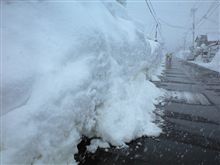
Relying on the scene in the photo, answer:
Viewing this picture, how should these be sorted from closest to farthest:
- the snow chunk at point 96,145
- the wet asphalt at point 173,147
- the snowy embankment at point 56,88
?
the snowy embankment at point 56,88, the wet asphalt at point 173,147, the snow chunk at point 96,145

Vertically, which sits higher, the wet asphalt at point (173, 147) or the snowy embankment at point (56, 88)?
the snowy embankment at point (56, 88)

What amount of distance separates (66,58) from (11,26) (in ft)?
2.45

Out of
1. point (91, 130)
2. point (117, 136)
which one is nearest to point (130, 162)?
point (117, 136)

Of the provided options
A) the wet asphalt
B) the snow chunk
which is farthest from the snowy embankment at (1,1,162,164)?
the wet asphalt

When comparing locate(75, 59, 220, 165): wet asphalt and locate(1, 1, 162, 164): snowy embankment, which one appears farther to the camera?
locate(75, 59, 220, 165): wet asphalt

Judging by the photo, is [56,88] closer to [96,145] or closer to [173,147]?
[96,145]

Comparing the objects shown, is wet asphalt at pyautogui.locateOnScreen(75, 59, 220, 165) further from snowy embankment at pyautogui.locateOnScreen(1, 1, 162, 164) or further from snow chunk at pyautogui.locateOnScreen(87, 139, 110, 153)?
snowy embankment at pyautogui.locateOnScreen(1, 1, 162, 164)

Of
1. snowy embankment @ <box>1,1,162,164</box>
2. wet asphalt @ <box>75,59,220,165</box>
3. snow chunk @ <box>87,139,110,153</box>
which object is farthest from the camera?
snow chunk @ <box>87,139,110,153</box>

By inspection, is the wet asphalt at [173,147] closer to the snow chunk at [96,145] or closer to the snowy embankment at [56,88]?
the snow chunk at [96,145]

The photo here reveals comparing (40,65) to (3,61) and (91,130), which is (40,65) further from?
(91,130)

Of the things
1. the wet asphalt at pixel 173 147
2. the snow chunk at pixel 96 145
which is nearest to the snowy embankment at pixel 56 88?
the snow chunk at pixel 96 145

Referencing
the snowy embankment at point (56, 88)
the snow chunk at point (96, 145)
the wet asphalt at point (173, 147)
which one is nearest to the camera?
the snowy embankment at point (56, 88)

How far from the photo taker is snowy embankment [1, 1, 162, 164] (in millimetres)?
1974

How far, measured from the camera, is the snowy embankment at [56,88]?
6.48 feet
